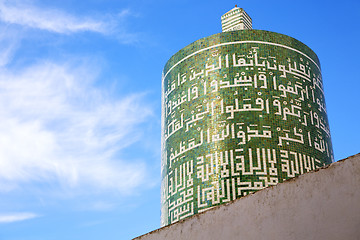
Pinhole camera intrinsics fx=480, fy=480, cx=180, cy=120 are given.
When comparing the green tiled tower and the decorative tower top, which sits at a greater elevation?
the decorative tower top

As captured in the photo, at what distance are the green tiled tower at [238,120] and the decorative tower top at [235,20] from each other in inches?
54.0

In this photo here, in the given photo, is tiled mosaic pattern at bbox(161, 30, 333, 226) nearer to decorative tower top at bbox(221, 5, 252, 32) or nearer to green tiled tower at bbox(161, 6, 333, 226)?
green tiled tower at bbox(161, 6, 333, 226)

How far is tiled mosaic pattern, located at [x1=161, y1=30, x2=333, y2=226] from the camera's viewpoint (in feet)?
34.9

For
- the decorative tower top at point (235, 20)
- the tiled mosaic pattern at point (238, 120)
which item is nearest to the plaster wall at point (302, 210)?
the tiled mosaic pattern at point (238, 120)

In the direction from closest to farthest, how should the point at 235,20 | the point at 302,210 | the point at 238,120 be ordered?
1. the point at 302,210
2. the point at 238,120
3. the point at 235,20

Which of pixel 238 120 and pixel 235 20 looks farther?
pixel 235 20

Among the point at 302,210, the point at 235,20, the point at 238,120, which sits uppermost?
the point at 235,20

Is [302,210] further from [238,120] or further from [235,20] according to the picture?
[235,20]

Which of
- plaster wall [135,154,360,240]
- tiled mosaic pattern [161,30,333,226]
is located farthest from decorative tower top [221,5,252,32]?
plaster wall [135,154,360,240]

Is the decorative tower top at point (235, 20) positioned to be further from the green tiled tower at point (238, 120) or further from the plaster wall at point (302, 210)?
the plaster wall at point (302, 210)

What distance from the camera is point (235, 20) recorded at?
1343cm

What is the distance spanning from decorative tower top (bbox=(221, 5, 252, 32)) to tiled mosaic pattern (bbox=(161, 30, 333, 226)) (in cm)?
136

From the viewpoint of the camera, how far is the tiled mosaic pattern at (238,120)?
1063 cm

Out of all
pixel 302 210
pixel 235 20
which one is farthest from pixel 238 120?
pixel 302 210
